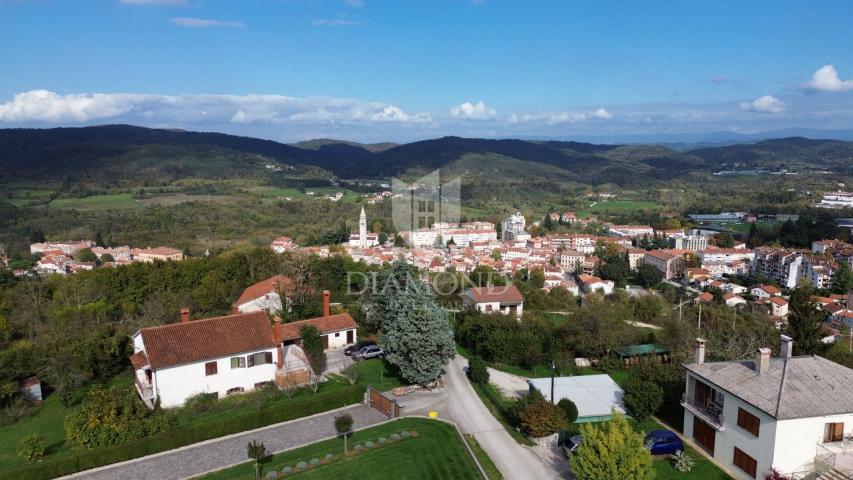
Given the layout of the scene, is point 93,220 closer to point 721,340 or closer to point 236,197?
point 236,197

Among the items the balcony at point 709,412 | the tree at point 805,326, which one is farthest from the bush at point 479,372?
the tree at point 805,326

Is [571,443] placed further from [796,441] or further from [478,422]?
[796,441]

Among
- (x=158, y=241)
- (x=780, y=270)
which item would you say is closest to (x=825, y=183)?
(x=780, y=270)

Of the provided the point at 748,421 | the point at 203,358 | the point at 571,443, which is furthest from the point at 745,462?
the point at 203,358

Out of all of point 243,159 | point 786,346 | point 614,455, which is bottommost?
point 614,455

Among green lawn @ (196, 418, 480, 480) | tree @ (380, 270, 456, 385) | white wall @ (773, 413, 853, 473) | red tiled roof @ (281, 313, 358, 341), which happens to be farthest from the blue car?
red tiled roof @ (281, 313, 358, 341)

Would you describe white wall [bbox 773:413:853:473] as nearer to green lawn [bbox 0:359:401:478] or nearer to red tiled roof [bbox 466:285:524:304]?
green lawn [bbox 0:359:401:478]
